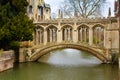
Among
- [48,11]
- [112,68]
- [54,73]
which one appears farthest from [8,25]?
[48,11]

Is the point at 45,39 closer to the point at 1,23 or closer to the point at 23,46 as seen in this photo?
the point at 23,46

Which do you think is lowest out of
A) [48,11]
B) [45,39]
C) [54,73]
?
[54,73]

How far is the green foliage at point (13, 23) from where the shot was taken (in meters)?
27.1

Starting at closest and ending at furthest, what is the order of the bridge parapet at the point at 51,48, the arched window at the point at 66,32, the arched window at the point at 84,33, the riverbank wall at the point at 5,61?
the riverbank wall at the point at 5,61
the bridge parapet at the point at 51,48
the arched window at the point at 66,32
the arched window at the point at 84,33

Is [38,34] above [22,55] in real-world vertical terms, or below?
above

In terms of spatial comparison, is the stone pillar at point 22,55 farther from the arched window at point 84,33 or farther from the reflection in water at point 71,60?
the arched window at point 84,33

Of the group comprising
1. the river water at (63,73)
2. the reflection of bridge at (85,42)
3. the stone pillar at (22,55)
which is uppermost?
the reflection of bridge at (85,42)

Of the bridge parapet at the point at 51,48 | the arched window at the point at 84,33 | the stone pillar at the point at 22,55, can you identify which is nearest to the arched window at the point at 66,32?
the arched window at the point at 84,33

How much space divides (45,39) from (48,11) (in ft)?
55.6

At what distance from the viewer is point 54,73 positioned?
24188 millimetres

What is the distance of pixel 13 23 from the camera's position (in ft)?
91.7

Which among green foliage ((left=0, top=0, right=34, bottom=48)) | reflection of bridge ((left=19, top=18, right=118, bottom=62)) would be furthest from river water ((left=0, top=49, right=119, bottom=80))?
green foliage ((left=0, top=0, right=34, bottom=48))

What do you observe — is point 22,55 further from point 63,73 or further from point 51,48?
point 63,73

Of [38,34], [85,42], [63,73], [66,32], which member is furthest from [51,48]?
[66,32]
